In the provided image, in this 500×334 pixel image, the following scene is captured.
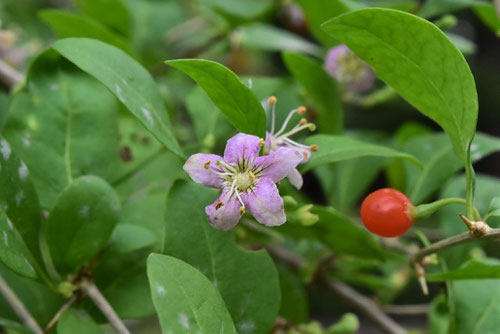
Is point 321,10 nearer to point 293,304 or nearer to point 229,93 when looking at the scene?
point 229,93

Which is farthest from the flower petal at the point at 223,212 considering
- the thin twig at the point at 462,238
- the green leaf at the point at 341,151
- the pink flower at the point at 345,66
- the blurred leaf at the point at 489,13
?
the blurred leaf at the point at 489,13

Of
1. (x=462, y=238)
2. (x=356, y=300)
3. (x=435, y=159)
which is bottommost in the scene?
(x=356, y=300)

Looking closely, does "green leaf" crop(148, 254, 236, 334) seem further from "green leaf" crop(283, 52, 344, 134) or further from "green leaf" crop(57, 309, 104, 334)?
"green leaf" crop(283, 52, 344, 134)

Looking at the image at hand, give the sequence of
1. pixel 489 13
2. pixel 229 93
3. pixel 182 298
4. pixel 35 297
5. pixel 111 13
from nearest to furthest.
→ pixel 182 298 < pixel 229 93 < pixel 35 297 < pixel 489 13 < pixel 111 13

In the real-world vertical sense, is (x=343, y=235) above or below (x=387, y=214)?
below

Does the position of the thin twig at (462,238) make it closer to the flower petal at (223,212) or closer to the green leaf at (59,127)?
the flower petal at (223,212)

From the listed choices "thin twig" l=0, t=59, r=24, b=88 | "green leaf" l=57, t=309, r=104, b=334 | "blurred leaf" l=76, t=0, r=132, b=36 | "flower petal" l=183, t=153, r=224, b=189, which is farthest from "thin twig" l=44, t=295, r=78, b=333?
"blurred leaf" l=76, t=0, r=132, b=36

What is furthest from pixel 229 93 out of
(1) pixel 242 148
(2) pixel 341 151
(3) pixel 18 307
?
(3) pixel 18 307

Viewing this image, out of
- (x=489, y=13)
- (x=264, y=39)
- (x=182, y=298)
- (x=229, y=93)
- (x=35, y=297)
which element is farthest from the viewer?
(x=264, y=39)
